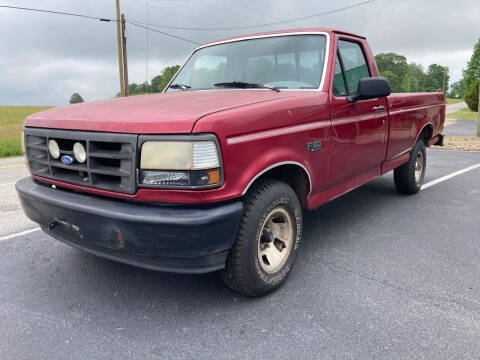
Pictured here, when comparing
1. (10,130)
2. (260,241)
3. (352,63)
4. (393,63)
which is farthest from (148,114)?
(393,63)

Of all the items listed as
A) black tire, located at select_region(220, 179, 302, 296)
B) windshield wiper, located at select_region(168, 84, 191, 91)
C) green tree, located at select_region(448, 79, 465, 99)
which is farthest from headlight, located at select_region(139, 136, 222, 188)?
green tree, located at select_region(448, 79, 465, 99)

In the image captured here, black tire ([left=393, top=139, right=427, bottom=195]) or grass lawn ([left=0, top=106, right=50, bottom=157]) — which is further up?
black tire ([left=393, top=139, right=427, bottom=195])

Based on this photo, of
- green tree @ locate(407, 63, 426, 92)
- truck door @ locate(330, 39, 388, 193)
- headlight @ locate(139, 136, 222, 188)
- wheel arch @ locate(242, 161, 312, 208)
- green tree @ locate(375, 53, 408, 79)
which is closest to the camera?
headlight @ locate(139, 136, 222, 188)

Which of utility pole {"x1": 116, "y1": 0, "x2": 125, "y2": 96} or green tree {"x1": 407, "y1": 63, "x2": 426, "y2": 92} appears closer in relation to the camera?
utility pole {"x1": 116, "y1": 0, "x2": 125, "y2": 96}

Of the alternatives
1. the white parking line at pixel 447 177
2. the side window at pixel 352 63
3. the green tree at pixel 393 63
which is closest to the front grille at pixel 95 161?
the side window at pixel 352 63

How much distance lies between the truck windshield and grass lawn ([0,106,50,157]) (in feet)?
35.7

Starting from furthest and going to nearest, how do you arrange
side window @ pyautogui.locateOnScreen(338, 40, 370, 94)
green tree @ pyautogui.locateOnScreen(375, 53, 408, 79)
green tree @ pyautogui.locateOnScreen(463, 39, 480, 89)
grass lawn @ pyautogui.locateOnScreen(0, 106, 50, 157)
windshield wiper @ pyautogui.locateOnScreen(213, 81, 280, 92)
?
green tree @ pyautogui.locateOnScreen(375, 53, 408, 79) < green tree @ pyautogui.locateOnScreen(463, 39, 480, 89) < grass lawn @ pyautogui.locateOnScreen(0, 106, 50, 157) < side window @ pyautogui.locateOnScreen(338, 40, 370, 94) < windshield wiper @ pyautogui.locateOnScreen(213, 81, 280, 92)

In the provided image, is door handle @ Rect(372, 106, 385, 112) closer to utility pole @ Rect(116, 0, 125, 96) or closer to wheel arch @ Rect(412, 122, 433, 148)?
wheel arch @ Rect(412, 122, 433, 148)

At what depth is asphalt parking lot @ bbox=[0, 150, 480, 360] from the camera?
2223 millimetres

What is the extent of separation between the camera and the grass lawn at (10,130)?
41.6ft

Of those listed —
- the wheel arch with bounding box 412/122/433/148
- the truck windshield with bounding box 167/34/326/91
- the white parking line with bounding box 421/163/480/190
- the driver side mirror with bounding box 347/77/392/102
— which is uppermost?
the truck windshield with bounding box 167/34/326/91

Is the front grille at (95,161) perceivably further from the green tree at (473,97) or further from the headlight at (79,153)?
the green tree at (473,97)

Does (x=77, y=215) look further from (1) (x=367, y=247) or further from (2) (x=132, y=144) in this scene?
(1) (x=367, y=247)

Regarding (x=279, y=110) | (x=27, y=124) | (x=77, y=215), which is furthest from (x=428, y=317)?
(x=27, y=124)
